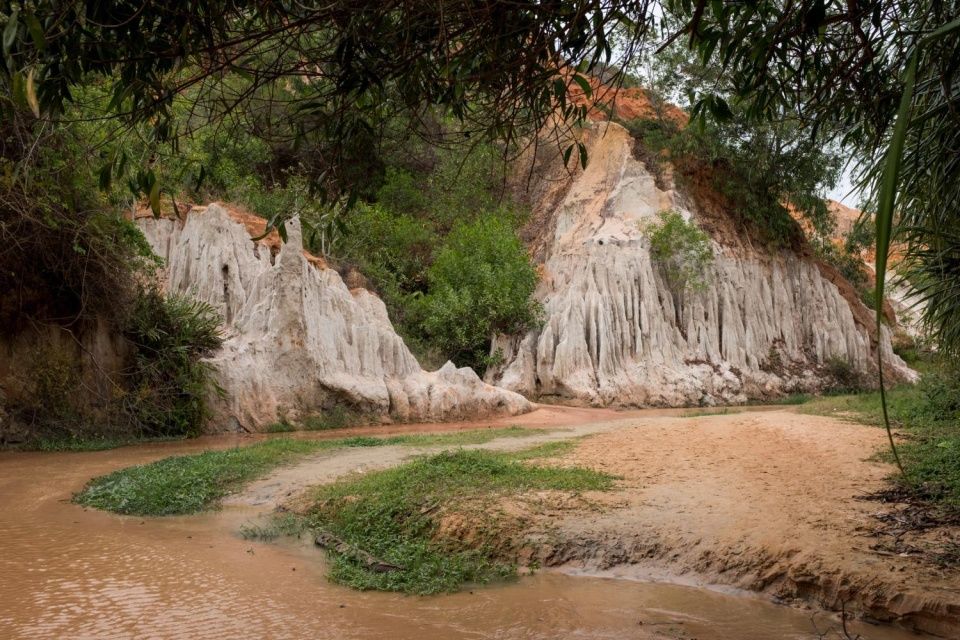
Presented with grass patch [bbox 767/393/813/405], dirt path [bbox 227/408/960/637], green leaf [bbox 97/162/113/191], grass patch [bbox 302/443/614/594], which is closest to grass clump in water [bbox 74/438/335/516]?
dirt path [bbox 227/408/960/637]

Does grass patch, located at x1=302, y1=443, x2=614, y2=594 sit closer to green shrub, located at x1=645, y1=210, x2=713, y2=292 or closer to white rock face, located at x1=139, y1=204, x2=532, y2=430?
white rock face, located at x1=139, y1=204, x2=532, y2=430

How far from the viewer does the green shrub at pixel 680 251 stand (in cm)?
2694

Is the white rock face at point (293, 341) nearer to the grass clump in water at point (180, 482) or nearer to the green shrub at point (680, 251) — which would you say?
the grass clump in water at point (180, 482)

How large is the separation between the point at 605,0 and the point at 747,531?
3.86 meters

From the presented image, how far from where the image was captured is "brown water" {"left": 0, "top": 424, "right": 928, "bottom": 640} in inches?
177

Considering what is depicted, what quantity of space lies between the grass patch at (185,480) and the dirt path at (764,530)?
3.90 metres

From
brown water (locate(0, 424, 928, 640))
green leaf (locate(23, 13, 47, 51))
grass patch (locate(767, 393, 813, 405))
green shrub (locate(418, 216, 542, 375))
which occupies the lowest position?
→ brown water (locate(0, 424, 928, 640))

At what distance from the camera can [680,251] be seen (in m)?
27.4

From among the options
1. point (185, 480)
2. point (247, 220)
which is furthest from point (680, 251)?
point (185, 480)

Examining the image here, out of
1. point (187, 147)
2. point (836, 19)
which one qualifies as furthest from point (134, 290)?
point (836, 19)

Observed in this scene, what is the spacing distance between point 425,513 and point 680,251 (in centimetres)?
2234

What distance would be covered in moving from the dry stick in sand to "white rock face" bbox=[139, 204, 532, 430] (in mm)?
9815

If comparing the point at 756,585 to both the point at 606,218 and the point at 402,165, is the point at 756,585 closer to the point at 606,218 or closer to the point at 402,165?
the point at 606,218

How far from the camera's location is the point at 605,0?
391 cm
